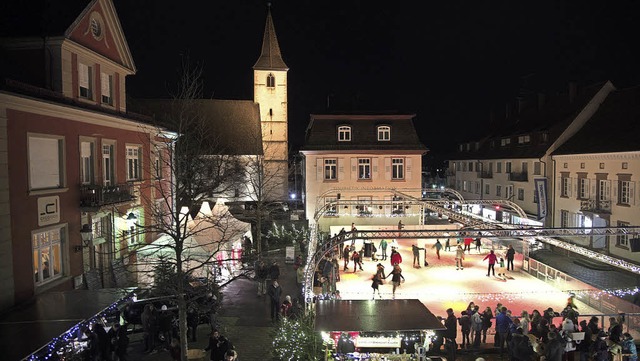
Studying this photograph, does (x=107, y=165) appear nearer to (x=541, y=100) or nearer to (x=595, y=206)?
(x=595, y=206)

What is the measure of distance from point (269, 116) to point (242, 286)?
118ft

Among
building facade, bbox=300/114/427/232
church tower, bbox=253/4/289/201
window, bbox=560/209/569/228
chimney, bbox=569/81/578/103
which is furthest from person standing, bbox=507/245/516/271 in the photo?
church tower, bbox=253/4/289/201

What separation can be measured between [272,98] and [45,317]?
44395 mm

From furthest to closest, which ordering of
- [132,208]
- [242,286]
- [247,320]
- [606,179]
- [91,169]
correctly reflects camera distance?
[606,179] → [242,286] → [132,208] → [91,169] → [247,320]

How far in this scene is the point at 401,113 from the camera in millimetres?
38438

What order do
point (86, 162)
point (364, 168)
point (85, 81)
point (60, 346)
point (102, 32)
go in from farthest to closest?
point (364, 168) → point (102, 32) → point (85, 81) → point (86, 162) → point (60, 346)

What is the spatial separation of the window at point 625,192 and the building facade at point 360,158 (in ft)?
46.7

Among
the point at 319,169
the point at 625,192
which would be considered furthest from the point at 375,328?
the point at 319,169

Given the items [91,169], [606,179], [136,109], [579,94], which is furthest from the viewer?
[579,94]

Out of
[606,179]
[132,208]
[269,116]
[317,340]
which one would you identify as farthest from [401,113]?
[317,340]

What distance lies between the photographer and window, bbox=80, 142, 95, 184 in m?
16.5

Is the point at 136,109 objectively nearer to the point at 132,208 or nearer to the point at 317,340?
the point at 132,208

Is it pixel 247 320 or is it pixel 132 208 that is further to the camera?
pixel 132 208

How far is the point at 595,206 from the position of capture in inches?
1117
